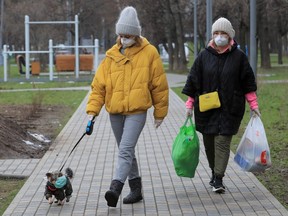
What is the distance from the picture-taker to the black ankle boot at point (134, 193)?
302 inches

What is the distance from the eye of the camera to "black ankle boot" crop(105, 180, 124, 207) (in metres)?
7.21

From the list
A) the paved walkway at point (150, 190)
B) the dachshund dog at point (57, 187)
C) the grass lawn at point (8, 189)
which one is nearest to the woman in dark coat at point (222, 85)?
the paved walkway at point (150, 190)

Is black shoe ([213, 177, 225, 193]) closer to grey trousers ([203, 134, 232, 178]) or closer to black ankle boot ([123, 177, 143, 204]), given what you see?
grey trousers ([203, 134, 232, 178])

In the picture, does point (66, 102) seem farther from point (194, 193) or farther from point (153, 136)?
point (194, 193)

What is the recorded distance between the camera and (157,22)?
158 ft

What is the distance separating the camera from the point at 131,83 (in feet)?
24.2

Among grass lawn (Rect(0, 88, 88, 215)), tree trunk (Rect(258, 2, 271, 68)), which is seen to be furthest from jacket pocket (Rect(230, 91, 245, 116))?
tree trunk (Rect(258, 2, 271, 68))

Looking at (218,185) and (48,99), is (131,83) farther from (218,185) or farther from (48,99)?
(48,99)

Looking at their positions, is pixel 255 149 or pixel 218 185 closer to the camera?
pixel 255 149

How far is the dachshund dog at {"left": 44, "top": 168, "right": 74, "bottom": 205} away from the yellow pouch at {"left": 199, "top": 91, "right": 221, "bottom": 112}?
1541 mm

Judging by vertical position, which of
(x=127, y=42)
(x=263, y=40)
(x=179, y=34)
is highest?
(x=179, y=34)

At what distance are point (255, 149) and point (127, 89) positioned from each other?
1503mm

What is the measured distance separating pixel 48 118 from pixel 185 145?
10.2 m

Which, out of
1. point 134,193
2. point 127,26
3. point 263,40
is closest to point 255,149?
point 134,193
